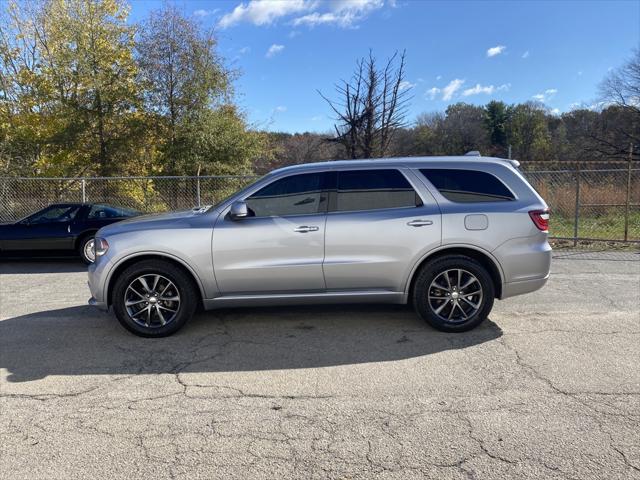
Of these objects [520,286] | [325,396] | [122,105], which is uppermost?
[122,105]

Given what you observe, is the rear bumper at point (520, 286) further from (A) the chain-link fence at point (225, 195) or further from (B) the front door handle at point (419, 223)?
(A) the chain-link fence at point (225, 195)

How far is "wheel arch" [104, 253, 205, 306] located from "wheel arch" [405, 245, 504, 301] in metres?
2.24

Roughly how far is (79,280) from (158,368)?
462 cm

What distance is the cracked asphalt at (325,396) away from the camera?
259 cm

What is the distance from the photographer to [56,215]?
906cm

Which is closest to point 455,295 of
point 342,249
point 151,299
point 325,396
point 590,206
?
point 342,249

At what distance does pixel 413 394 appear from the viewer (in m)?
3.37

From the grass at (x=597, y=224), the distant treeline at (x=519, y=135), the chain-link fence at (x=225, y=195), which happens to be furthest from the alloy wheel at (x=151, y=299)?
the distant treeline at (x=519, y=135)

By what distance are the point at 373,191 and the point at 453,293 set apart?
54.2 inches

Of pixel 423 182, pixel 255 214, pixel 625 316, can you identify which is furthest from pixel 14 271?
pixel 625 316

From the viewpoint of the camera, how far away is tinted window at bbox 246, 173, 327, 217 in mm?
4645

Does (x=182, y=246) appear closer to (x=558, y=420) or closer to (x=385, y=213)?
(x=385, y=213)

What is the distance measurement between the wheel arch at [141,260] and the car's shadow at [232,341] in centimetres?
51

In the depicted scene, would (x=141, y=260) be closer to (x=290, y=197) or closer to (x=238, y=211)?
(x=238, y=211)
